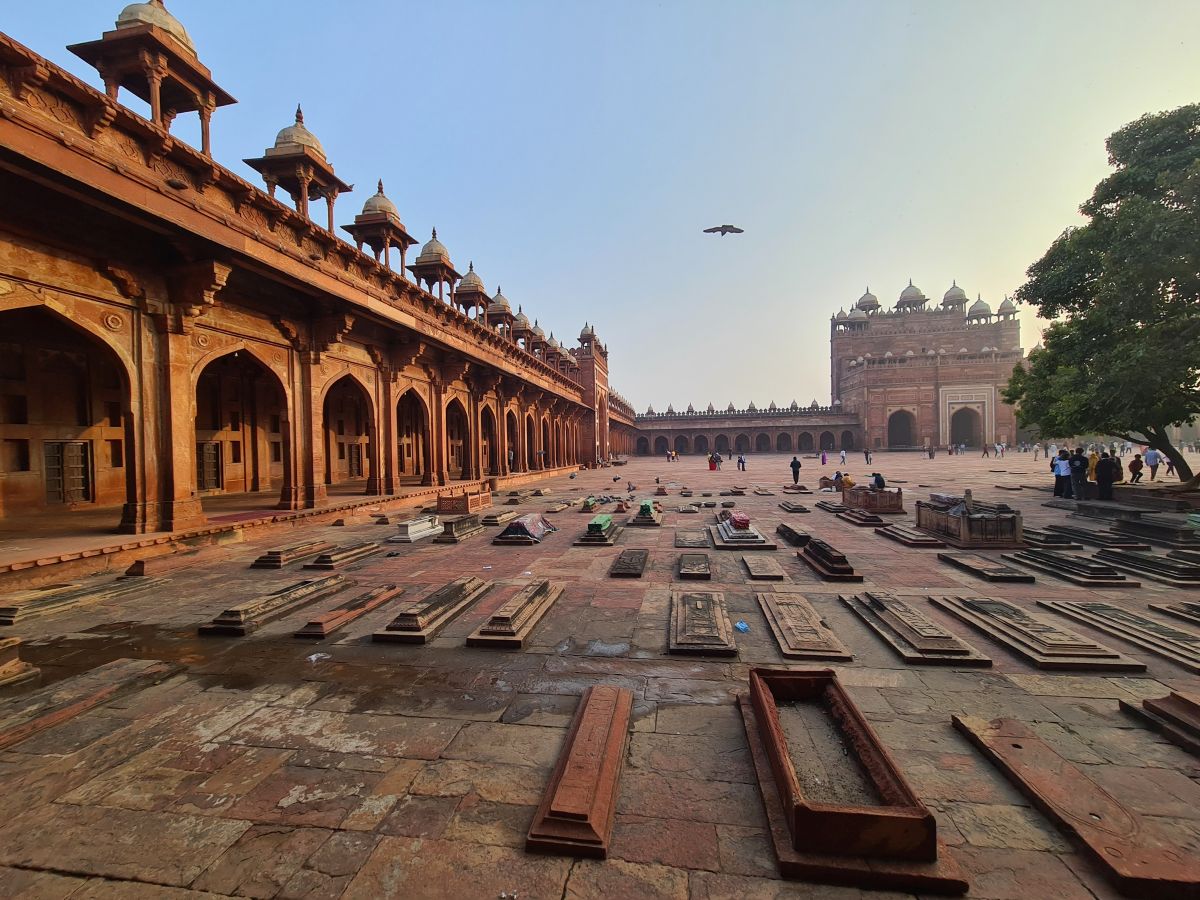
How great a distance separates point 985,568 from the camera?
6914 mm

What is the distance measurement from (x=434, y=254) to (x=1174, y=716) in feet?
64.9

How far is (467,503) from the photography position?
12953 mm

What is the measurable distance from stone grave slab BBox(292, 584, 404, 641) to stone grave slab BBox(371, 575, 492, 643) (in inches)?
15.8

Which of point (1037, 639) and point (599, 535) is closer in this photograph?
point (1037, 639)

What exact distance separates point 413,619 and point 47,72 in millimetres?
7631

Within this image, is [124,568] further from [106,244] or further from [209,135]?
[209,135]

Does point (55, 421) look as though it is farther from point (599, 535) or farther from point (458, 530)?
point (599, 535)

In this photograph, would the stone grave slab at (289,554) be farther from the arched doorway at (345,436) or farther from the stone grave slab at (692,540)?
the arched doorway at (345,436)

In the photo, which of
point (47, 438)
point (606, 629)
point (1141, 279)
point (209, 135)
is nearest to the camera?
point (606, 629)

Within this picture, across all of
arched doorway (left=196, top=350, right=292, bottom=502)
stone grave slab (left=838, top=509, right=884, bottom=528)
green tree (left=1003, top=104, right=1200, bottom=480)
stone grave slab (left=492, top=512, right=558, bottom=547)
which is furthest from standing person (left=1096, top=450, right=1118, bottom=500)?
arched doorway (left=196, top=350, right=292, bottom=502)

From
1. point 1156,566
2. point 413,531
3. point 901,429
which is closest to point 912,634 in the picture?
point 1156,566

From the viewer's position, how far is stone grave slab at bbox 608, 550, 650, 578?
7.14 meters

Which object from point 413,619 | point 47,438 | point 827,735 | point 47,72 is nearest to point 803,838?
point 827,735

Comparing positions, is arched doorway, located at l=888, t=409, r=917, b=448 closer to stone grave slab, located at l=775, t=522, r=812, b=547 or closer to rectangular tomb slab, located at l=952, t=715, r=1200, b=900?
stone grave slab, located at l=775, t=522, r=812, b=547
